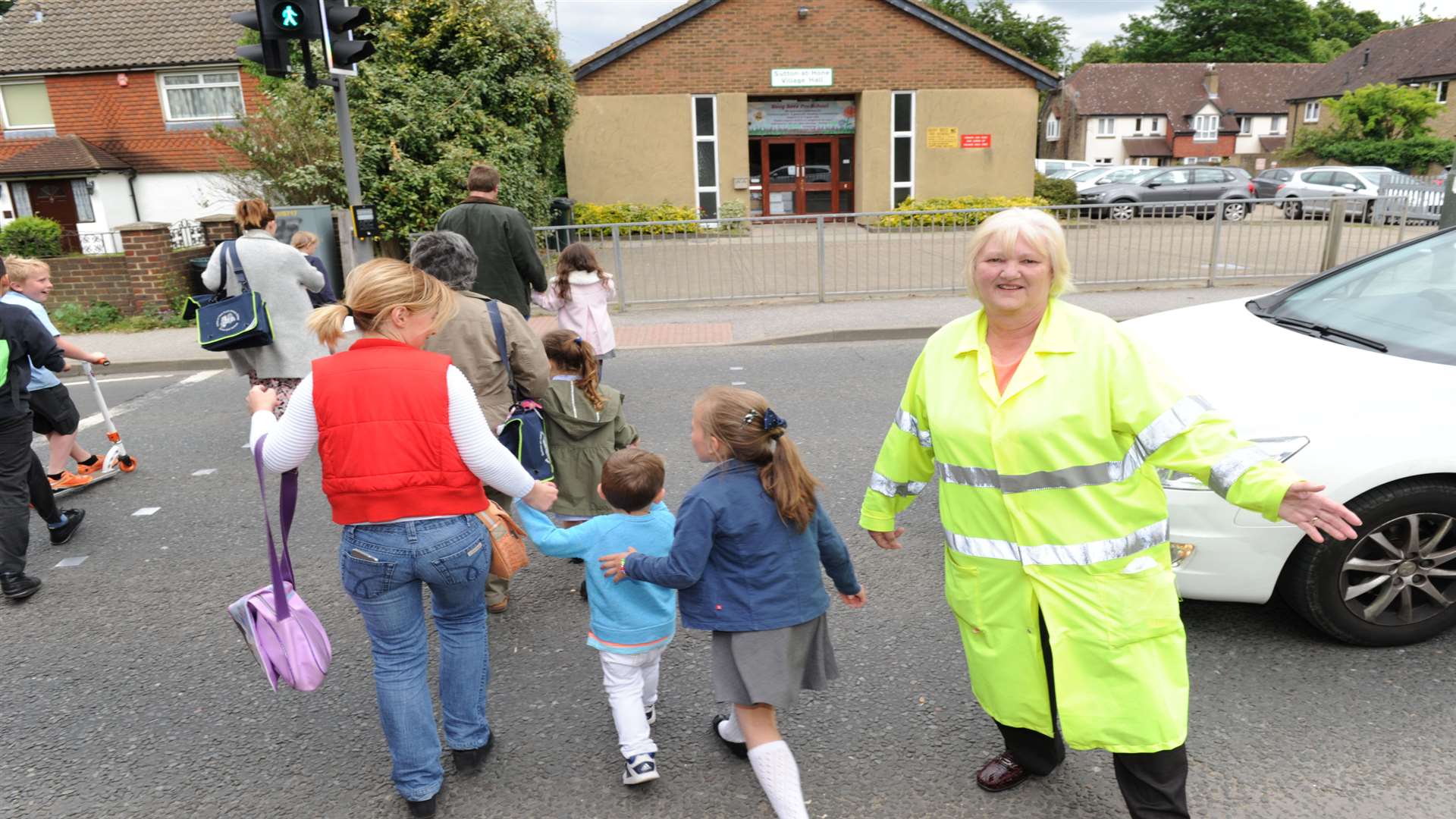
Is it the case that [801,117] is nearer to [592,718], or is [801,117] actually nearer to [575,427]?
[575,427]

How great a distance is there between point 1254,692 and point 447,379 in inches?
115

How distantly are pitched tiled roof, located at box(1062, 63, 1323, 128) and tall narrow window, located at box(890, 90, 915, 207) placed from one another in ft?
132

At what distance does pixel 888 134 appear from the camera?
2423 cm

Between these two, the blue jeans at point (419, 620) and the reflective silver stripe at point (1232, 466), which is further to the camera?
the blue jeans at point (419, 620)

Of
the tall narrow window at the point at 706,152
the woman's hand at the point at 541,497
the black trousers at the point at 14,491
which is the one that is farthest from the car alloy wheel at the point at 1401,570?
the tall narrow window at the point at 706,152

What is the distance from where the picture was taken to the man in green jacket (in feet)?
20.4

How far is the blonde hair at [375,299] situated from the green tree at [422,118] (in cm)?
1179

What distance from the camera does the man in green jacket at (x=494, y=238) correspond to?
6.21 m

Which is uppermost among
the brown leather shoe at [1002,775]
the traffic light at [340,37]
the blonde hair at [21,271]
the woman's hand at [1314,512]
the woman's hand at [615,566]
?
the traffic light at [340,37]

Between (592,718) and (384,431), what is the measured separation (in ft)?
4.67

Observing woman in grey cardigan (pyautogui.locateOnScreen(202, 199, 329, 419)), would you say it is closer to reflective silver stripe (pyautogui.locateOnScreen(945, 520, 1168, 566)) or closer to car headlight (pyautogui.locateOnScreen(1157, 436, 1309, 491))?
reflective silver stripe (pyautogui.locateOnScreen(945, 520, 1168, 566))

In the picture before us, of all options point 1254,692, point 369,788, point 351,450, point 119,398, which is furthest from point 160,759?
point 119,398

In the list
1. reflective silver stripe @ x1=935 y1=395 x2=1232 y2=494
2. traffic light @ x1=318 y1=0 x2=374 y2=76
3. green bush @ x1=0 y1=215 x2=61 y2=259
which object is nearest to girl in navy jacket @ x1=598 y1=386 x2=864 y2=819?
reflective silver stripe @ x1=935 y1=395 x2=1232 y2=494

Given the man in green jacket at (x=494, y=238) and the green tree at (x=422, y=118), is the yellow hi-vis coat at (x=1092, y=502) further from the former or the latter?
the green tree at (x=422, y=118)
